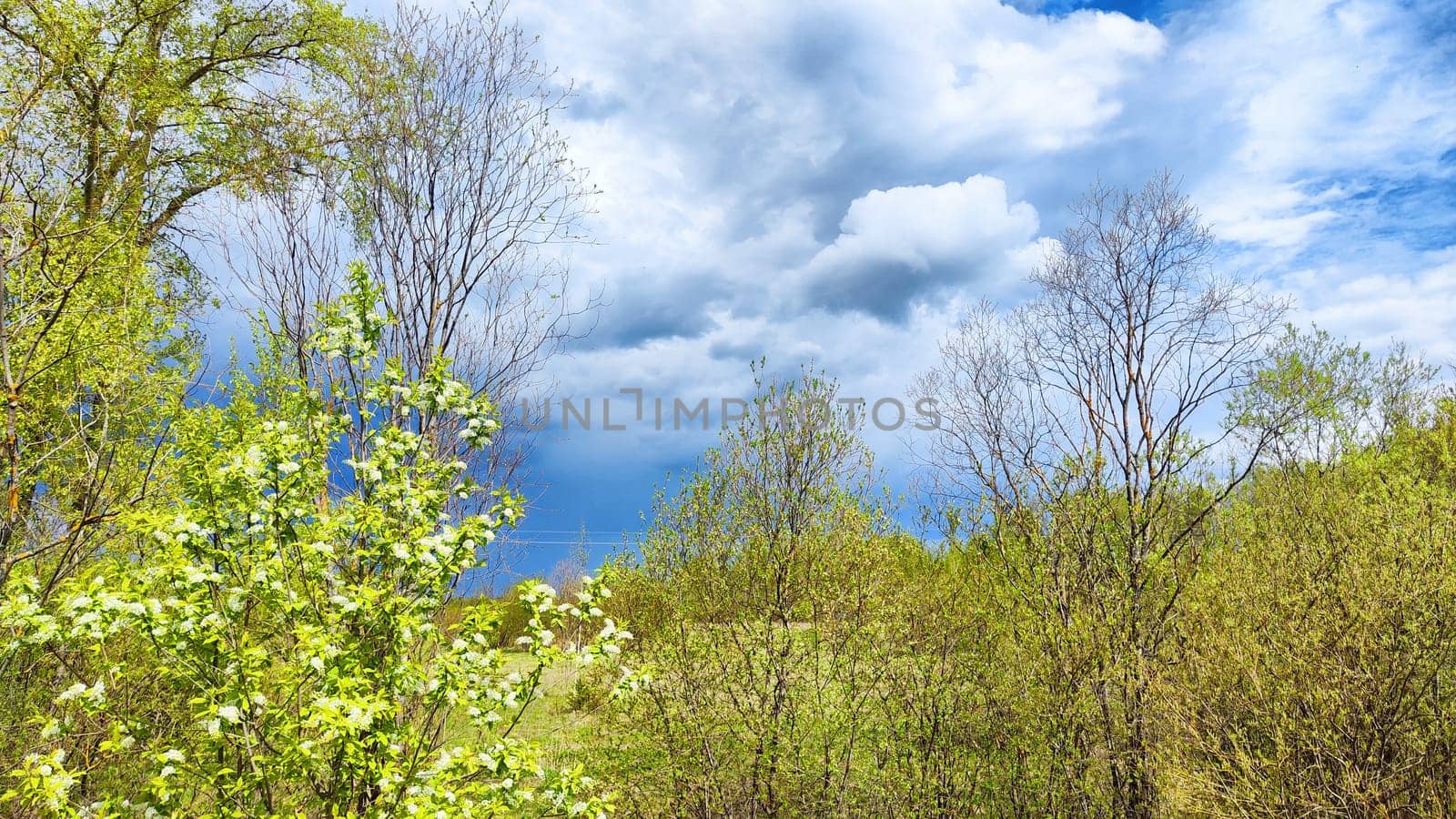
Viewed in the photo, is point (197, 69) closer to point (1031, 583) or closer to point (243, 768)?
point (243, 768)

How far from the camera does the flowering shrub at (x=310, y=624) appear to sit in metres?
3.55

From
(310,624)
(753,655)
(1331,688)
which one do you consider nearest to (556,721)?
(753,655)

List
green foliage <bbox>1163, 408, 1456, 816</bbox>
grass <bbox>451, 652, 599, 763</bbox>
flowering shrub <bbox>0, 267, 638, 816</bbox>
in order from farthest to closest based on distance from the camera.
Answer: grass <bbox>451, 652, 599, 763</bbox> → green foliage <bbox>1163, 408, 1456, 816</bbox> → flowering shrub <bbox>0, 267, 638, 816</bbox>

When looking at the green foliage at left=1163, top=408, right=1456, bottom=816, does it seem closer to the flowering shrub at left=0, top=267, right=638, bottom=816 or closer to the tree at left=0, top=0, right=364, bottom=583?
the flowering shrub at left=0, top=267, right=638, bottom=816

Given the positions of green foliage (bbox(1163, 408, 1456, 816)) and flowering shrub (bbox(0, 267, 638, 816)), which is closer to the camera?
flowering shrub (bbox(0, 267, 638, 816))

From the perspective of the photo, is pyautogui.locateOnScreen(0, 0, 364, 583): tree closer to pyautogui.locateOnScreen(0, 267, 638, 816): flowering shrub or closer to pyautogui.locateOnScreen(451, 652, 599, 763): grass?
pyautogui.locateOnScreen(0, 267, 638, 816): flowering shrub

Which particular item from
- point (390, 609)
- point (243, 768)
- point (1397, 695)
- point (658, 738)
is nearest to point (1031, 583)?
point (1397, 695)

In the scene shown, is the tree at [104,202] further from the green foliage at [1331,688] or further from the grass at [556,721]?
the green foliage at [1331,688]

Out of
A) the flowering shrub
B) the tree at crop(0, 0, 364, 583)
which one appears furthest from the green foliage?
the tree at crop(0, 0, 364, 583)

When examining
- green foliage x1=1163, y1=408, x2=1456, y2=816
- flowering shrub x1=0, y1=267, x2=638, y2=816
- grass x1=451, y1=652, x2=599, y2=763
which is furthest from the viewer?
grass x1=451, y1=652, x2=599, y2=763

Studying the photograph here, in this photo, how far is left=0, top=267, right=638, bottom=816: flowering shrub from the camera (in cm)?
355

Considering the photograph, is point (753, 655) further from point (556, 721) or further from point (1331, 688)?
point (556, 721)

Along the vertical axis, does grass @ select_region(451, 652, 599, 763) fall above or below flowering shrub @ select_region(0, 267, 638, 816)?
below

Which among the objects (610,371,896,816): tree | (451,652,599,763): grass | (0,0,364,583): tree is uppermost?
(0,0,364,583): tree
